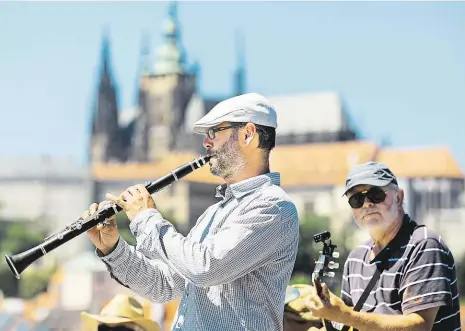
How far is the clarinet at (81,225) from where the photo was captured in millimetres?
2146

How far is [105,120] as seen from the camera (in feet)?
239

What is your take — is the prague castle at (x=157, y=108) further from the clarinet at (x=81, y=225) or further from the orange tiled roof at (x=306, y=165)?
the clarinet at (x=81, y=225)

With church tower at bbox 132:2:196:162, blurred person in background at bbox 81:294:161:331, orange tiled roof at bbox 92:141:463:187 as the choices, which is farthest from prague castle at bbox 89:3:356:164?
blurred person in background at bbox 81:294:161:331

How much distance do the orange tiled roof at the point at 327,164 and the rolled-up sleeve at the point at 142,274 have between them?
185 ft

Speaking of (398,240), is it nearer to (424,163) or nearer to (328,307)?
(328,307)

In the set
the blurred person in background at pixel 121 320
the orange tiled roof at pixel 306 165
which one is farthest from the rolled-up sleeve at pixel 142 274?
the orange tiled roof at pixel 306 165

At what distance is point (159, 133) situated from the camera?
239ft

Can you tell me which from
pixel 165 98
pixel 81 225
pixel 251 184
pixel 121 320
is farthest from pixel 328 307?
pixel 165 98

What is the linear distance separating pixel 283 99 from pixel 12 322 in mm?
65293

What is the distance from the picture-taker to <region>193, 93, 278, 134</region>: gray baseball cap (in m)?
2.10

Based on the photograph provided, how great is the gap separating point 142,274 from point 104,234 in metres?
0.14

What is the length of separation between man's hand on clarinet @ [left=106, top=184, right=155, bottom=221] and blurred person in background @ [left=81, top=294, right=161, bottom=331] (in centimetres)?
85

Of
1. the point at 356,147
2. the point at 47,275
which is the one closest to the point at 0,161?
the point at 47,275

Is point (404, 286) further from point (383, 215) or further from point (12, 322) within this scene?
point (12, 322)
